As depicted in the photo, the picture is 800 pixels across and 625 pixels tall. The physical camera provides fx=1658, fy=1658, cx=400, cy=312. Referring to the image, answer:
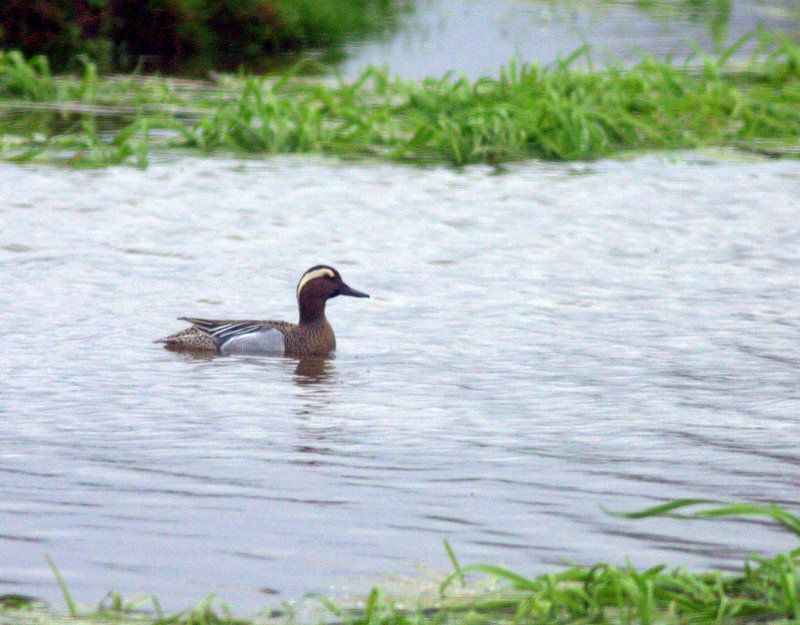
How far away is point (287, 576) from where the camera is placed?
4.88 m

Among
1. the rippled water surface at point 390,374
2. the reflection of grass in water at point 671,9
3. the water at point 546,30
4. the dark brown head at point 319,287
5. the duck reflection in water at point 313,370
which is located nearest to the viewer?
the rippled water surface at point 390,374

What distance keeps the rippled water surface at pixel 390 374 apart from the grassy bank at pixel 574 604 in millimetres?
200

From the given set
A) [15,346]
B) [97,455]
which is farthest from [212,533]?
[15,346]

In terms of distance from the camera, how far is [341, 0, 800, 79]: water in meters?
23.7

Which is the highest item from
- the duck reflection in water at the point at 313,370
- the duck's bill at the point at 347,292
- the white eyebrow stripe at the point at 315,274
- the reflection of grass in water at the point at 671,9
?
the white eyebrow stripe at the point at 315,274

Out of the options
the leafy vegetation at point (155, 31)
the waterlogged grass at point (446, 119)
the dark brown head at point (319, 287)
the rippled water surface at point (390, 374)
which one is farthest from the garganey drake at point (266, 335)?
the leafy vegetation at point (155, 31)

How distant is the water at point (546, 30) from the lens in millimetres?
23734

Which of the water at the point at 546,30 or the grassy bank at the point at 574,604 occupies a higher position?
the grassy bank at the point at 574,604

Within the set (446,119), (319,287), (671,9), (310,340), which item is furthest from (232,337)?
(671,9)

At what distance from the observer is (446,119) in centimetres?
1516

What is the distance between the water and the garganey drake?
11326mm

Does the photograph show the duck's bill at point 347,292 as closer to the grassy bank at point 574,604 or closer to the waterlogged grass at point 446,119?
the grassy bank at point 574,604

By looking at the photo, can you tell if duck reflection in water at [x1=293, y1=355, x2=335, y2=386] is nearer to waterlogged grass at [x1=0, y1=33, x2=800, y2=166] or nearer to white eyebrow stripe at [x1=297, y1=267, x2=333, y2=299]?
white eyebrow stripe at [x1=297, y1=267, x2=333, y2=299]

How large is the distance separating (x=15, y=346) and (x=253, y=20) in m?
16.4
